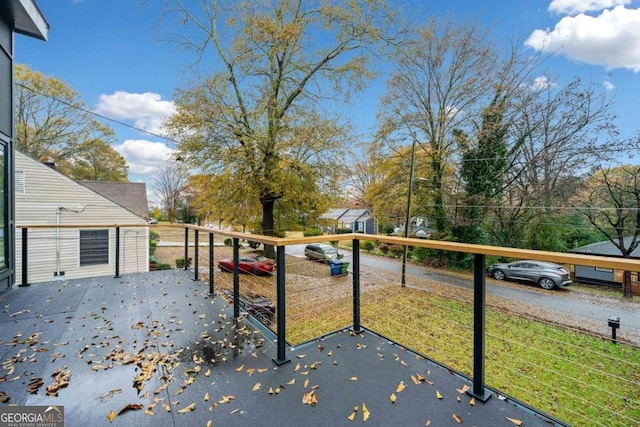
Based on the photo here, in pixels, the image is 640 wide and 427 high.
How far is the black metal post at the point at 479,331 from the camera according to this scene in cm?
176

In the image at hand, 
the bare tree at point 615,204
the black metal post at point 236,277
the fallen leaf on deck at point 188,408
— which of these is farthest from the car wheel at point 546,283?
the fallen leaf on deck at point 188,408

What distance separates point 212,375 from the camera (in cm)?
199

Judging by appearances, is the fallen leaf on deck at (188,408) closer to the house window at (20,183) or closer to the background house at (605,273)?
the house window at (20,183)

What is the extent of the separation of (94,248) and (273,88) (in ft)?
29.2

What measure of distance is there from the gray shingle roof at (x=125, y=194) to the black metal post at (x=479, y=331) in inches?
579

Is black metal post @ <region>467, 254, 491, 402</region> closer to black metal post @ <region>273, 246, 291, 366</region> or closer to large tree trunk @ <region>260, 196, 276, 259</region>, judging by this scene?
black metal post @ <region>273, 246, 291, 366</region>

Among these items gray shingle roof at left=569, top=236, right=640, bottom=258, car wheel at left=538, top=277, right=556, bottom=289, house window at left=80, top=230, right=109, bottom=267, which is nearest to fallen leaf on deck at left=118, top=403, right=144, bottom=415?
house window at left=80, top=230, right=109, bottom=267

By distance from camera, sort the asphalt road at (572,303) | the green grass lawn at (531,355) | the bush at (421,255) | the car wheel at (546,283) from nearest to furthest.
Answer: the green grass lawn at (531,355) < the asphalt road at (572,303) < the car wheel at (546,283) < the bush at (421,255)

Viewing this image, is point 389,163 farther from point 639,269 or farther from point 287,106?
point 639,269

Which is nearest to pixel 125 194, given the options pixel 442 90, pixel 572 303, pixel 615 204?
pixel 442 90

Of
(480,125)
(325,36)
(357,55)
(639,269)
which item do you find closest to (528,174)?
(480,125)

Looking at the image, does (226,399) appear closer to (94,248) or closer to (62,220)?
(94,248)

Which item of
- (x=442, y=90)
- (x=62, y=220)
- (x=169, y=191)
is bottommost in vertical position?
(x=62, y=220)

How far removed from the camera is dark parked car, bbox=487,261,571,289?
36.8 feet
